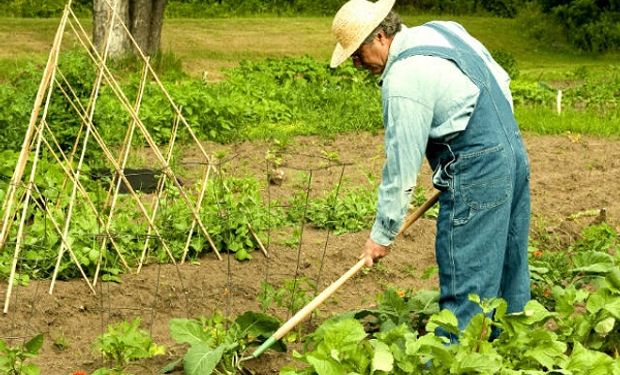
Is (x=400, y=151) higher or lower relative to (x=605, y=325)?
higher

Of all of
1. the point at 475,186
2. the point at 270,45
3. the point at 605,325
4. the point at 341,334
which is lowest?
the point at 270,45

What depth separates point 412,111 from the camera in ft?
14.5

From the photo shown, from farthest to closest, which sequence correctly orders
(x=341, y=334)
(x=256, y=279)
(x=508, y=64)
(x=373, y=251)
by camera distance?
(x=508, y=64) → (x=256, y=279) → (x=373, y=251) → (x=341, y=334)

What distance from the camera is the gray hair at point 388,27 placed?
454 cm

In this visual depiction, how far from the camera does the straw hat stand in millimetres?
4508

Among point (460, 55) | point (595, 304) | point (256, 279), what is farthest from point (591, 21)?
point (460, 55)

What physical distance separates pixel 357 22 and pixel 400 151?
1.71 ft

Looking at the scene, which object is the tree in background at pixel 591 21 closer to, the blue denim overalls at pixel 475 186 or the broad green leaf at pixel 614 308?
the broad green leaf at pixel 614 308

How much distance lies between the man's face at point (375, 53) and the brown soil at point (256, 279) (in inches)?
48.5

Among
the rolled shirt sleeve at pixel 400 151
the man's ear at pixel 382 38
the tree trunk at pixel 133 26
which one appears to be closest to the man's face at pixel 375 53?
the man's ear at pixel 382 38

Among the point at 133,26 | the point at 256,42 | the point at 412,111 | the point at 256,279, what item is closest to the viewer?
the point at 412,111

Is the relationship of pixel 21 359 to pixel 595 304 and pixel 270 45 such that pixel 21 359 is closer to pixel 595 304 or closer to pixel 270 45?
pixel 595 304

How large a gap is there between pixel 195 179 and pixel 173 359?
3711 millimetres

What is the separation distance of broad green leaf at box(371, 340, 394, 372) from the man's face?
1113 millimetres
